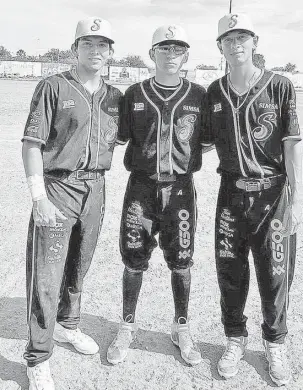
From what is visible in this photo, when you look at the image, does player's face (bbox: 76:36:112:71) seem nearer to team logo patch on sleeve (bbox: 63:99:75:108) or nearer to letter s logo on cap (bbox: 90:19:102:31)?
letter s logo on cap (bbox: 90:19:102:31)

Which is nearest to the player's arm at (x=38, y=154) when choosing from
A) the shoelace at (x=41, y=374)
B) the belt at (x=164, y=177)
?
the belt at (x=164, y=177)

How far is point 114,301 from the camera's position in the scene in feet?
→ 15.5

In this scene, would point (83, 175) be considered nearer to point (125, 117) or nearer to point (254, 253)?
point (125, 117)

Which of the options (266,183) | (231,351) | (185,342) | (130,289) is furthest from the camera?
(130,289)

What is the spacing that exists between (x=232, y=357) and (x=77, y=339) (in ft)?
4.06

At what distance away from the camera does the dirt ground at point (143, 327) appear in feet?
11.6

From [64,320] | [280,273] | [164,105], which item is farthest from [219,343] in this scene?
[164,105]

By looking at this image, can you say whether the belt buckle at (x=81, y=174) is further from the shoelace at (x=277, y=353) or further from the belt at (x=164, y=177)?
the shoelace at (x=277, y=353)

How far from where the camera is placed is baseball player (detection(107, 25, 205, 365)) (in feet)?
12.3

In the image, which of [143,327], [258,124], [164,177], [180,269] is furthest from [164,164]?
[143,327]

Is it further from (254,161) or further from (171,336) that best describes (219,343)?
(254,161)

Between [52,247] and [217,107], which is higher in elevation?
[217,107]

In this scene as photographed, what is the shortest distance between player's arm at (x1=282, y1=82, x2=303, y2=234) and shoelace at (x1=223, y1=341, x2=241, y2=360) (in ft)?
3.38

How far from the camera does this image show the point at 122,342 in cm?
389
